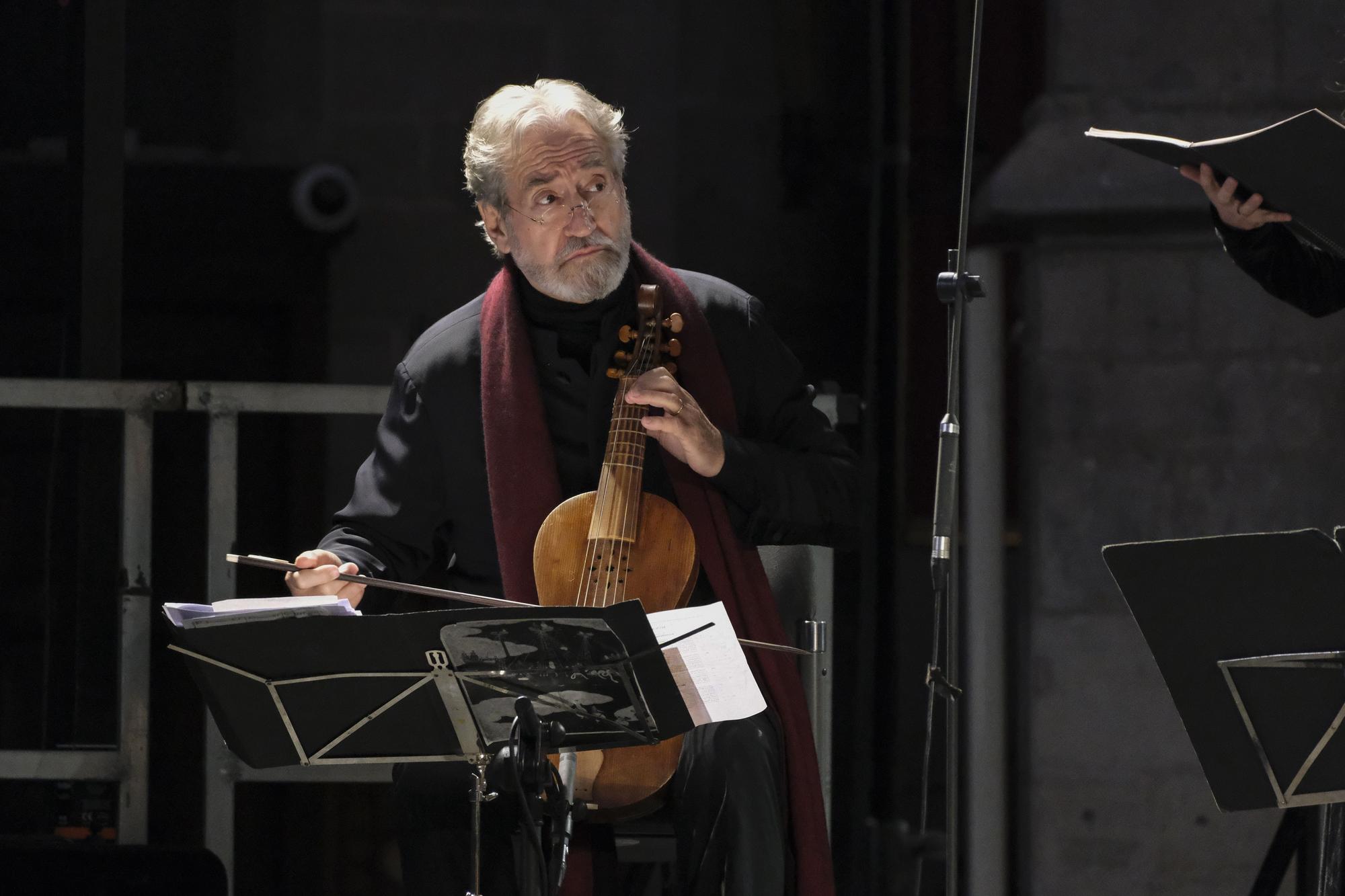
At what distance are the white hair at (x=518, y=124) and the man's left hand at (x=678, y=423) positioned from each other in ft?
1.40

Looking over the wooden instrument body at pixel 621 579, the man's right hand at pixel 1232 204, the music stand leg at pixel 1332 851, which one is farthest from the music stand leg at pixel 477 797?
the man's right hand at pixel 1232 204

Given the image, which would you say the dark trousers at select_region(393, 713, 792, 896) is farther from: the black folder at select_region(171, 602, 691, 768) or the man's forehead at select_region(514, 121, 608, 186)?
the man's forehead at select_region(514, 121, 608, 186)

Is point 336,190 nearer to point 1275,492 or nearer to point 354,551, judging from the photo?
point 354,551

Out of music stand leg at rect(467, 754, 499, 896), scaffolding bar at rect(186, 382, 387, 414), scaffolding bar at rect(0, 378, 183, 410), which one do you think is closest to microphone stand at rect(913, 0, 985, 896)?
music stand leg at rect(467, 754, 499, 896)

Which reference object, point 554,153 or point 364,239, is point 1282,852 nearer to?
point 554,153

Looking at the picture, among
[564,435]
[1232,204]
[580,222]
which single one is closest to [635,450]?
[564,435]

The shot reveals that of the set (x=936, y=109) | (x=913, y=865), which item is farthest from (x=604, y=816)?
(x=936, y=109)

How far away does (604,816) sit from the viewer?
6.92 ft

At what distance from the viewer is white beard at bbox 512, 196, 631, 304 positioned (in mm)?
2355

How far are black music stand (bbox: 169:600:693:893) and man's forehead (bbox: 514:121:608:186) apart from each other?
2.87ft

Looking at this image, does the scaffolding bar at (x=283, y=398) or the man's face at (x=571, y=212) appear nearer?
the man's face at (x=571, y=212)

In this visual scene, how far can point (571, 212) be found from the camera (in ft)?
7.71

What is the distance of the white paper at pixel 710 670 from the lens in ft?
5.91

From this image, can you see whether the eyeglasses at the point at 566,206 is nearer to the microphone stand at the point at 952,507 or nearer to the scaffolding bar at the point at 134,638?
the microphone stand at the point at 952,507
